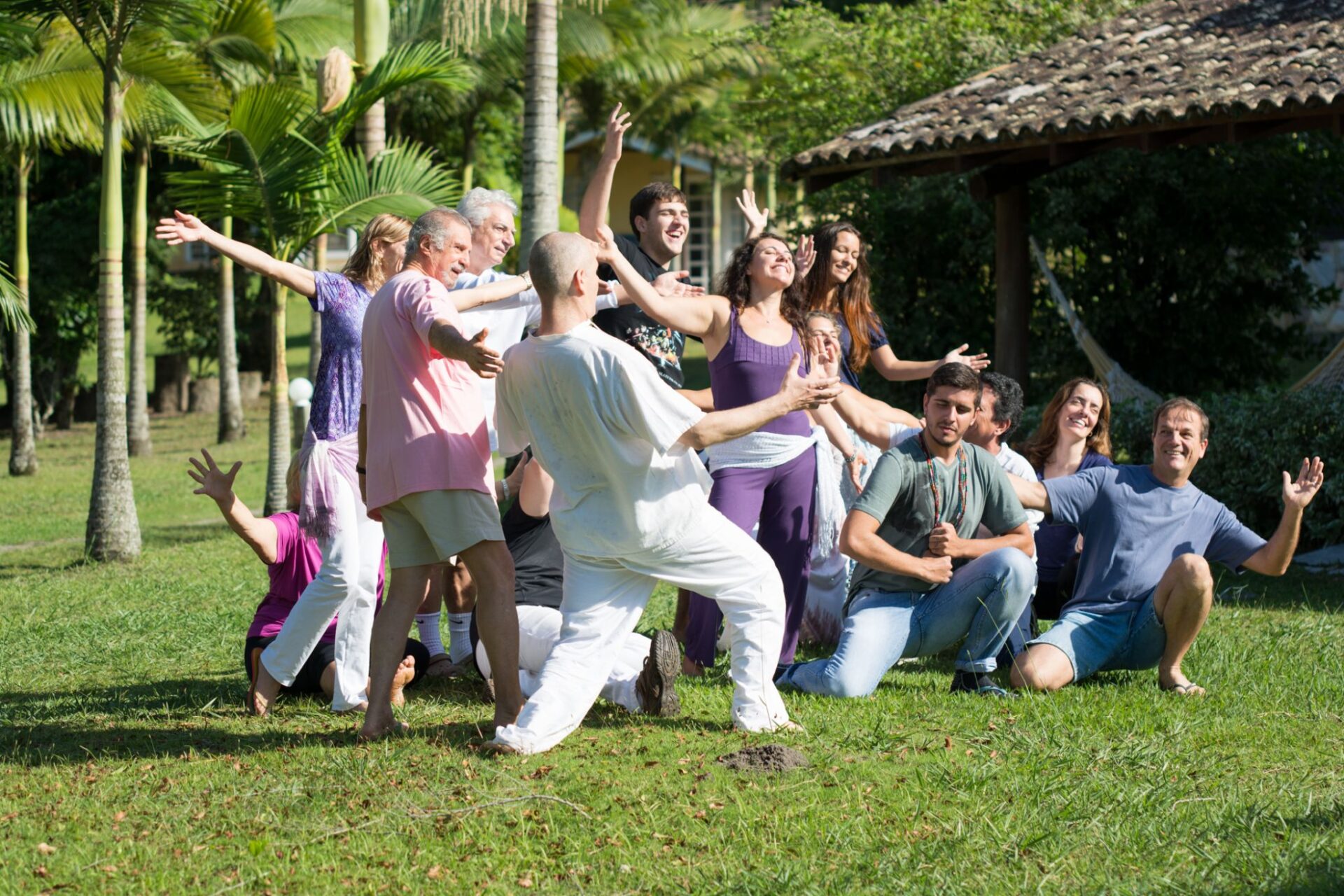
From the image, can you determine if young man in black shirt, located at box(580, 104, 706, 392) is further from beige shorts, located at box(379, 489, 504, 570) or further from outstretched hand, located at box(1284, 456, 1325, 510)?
outstretched hand, located at box(1284, 456, 1325, 510)

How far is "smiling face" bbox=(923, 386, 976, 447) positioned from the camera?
19.1ft

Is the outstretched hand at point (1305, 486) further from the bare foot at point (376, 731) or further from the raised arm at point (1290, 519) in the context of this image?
the bare foot at point (376, 731)

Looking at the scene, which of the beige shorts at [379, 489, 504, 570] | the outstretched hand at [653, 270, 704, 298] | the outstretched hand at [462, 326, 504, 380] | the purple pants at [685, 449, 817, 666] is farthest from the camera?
the outstretched hand at [653, 270, 704, 298]

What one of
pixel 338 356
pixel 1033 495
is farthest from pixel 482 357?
pixel 1033 495

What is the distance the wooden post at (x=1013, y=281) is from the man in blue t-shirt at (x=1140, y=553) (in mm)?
6619

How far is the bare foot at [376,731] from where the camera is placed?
17.0 ft

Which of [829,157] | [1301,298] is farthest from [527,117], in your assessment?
[1301,298]

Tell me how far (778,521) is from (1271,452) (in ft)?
16.9

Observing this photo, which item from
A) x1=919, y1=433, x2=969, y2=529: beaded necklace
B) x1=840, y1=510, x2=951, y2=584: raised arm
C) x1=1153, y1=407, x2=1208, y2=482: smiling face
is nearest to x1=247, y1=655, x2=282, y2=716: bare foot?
x1=840, y1=510, x2=951, y2=584: raised arm

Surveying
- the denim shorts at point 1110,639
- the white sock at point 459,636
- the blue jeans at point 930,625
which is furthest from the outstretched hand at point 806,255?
the white sock at point 459,636

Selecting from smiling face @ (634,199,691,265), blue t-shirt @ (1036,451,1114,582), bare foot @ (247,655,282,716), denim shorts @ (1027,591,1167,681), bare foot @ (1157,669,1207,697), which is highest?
smiling face @ (634,199,691,265)

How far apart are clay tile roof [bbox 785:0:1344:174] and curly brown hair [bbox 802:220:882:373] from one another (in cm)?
437

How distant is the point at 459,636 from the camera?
647 cm

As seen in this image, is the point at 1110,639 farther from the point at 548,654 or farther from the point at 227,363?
the point at 227,363
